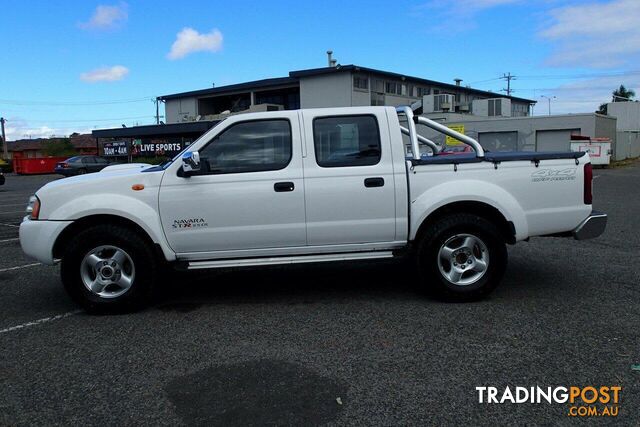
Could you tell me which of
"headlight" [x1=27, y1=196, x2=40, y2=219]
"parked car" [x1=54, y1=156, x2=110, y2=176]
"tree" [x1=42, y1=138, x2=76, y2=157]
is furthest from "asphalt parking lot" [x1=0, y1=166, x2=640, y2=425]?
"tree" [x1=42, y1=138, x2=76, y2=157]

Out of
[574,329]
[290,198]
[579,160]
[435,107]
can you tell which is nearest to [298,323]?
[290,198]

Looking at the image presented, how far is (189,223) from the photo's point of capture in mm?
5203

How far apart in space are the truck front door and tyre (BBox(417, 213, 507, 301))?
1270 mm

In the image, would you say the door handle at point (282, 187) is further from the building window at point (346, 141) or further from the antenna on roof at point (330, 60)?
the antenna on roof at point (330, 60)

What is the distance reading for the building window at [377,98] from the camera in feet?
164

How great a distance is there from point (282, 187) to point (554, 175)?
2.73m

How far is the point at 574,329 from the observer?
4.58 meters

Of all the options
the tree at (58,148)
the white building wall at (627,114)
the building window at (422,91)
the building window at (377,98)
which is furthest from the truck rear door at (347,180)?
the tree at (58,148)

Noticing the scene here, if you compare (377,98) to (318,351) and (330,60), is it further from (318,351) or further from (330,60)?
(318,351)

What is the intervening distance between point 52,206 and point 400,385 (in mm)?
3714

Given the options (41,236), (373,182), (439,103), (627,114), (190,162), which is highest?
(439,103)

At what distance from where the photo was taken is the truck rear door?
5.25m

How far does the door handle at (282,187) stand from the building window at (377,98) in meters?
45.9

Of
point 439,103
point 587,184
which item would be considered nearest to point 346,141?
point 587,184
